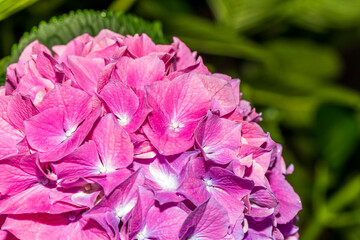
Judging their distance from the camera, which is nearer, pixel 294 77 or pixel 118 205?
pixel 118 205

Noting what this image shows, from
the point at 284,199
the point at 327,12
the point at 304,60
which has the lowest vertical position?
the point at 304,60

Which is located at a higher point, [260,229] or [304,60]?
[260,229]

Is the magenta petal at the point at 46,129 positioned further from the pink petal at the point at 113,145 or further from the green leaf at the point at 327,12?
the green leaf at the point at 327,12

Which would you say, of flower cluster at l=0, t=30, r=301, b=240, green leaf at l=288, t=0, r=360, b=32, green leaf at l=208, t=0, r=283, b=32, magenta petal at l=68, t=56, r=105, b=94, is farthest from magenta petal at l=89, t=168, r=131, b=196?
green leaf at l=288, t=0, r=360, b=32

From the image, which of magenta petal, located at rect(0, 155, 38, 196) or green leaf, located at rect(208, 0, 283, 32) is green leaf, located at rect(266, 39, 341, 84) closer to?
green leaf, located at rect(208, 0, 283, 32)

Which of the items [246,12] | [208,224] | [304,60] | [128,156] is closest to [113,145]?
[128,156]

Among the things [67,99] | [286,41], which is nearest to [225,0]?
[286,41]

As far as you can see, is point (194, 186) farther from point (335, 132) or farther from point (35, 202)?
point (335, 132)
